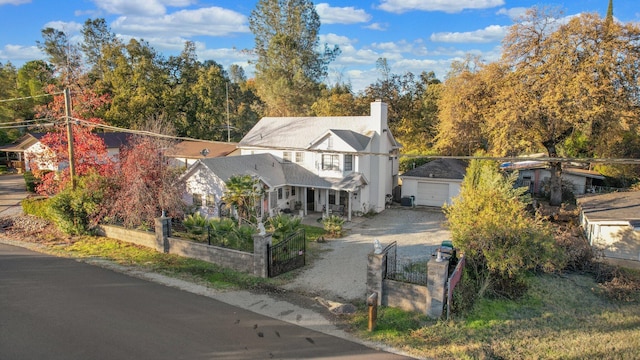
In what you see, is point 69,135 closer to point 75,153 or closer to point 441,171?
point 75,153

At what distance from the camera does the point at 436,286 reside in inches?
449

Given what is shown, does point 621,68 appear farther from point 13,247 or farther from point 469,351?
point 13,247

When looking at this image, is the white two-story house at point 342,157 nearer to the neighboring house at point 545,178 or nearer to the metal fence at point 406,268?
the metal fence at point 406,268

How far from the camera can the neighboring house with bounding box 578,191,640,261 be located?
59.4 feet

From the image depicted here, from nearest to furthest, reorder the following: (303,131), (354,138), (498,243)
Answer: (498,243), (354,138), (303,131)

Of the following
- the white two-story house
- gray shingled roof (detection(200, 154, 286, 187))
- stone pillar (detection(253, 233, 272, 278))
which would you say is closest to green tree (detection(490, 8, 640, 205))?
the white two-story house

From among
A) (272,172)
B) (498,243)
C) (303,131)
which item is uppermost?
(303,131)

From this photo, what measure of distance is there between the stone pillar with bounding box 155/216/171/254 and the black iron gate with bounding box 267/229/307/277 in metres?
5.61

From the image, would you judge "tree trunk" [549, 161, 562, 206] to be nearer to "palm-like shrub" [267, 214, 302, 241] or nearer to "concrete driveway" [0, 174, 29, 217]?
"palm-like shrub" [267, 214, 302, 241]

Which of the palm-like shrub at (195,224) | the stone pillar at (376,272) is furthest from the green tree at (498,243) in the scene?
the palm-like shrub at (195,224)

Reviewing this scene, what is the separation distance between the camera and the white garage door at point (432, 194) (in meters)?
28.9

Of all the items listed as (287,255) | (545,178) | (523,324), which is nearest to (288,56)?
(545,178)

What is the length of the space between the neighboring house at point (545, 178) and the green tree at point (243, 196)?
21.0 m

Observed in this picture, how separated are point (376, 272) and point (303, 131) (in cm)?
1846
